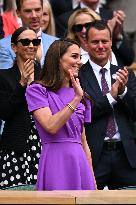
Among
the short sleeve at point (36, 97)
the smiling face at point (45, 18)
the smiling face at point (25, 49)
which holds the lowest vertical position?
the short sleeve at point (36, 97)

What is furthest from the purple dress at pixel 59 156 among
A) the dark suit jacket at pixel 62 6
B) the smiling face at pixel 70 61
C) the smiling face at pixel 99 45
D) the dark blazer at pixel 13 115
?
the dark suit jacket at pixel 62 6

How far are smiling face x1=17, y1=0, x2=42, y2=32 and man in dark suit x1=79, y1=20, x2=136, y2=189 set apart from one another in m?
1.24

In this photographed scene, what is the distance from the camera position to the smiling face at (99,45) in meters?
7.03

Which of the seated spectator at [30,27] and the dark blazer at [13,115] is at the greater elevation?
the seated spectator at [30,27]

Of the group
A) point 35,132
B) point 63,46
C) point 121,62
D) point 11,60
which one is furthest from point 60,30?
point 63,46

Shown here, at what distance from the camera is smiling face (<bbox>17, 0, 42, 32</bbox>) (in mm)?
7922

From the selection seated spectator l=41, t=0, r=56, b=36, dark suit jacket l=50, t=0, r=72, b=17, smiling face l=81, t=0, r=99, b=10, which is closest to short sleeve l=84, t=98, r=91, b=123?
seated spectator l=41, t=0, r=56, b=36

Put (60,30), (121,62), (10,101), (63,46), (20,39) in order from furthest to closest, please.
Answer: (60,30)
(121,62)
(20,39)
(10,101)
(63,46)

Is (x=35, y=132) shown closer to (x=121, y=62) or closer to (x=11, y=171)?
(x=11, y=171)

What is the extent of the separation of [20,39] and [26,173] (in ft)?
4.31

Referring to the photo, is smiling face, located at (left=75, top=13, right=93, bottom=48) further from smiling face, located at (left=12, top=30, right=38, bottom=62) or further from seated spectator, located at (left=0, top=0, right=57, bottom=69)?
smiling face, located at (left=12, top=30, right=38, bottom=62)

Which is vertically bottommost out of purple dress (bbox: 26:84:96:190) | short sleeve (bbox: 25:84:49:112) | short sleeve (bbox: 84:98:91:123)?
purple dress (bbox: 26:84:96:190)

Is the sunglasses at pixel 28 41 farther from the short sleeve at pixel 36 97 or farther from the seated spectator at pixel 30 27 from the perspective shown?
the short sleeve at pixel 36 97

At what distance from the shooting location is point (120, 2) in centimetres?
1195
